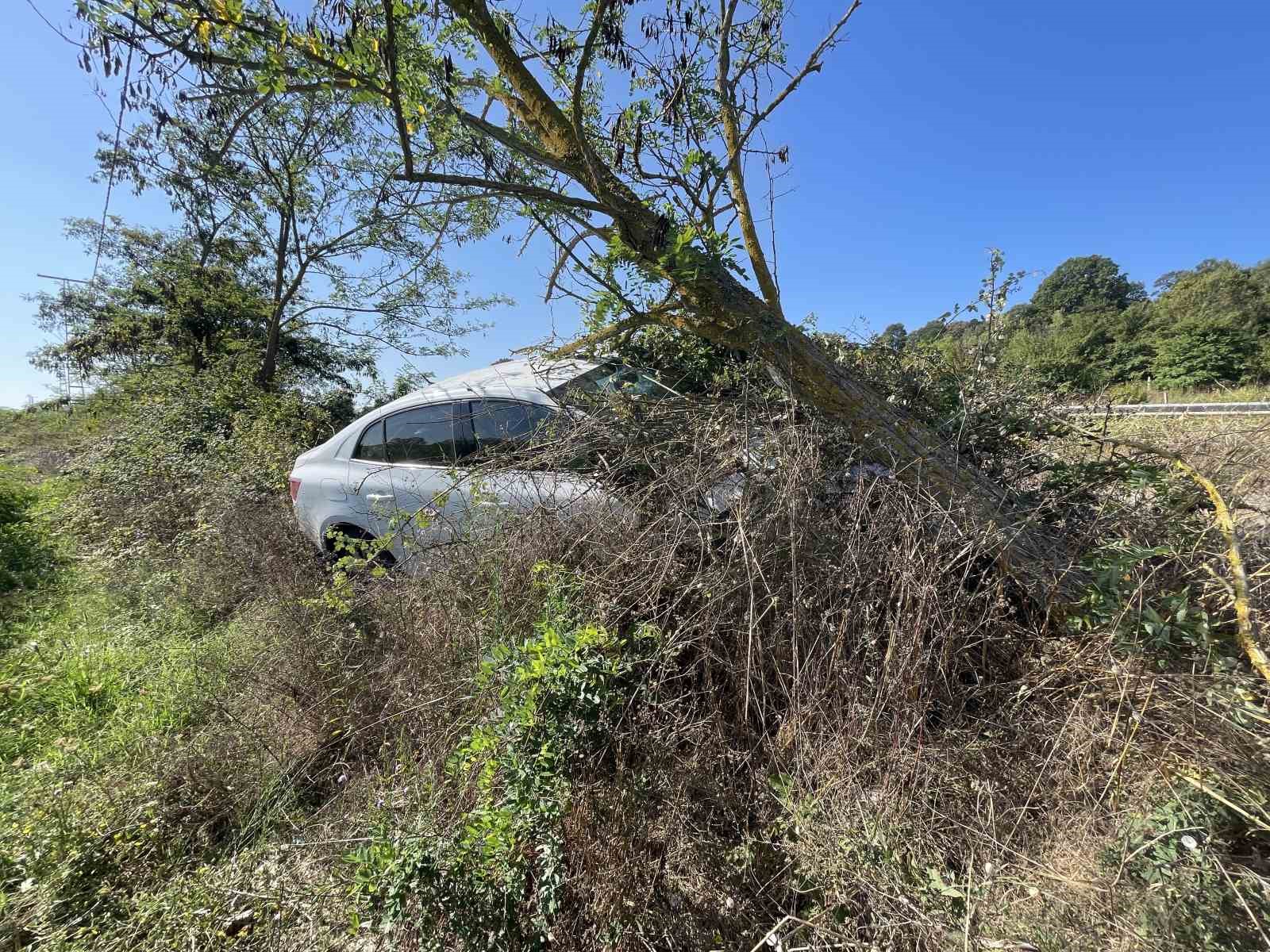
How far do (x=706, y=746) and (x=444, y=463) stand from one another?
2670mm

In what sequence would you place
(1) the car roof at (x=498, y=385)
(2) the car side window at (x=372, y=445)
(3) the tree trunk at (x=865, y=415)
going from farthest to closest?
(2) the car side window at (x=372, y=445) < (1) the car roof at (x=498, y=385) < (3) the tree trunk at (x=865, y=415)

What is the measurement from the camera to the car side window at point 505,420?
3.13 meters

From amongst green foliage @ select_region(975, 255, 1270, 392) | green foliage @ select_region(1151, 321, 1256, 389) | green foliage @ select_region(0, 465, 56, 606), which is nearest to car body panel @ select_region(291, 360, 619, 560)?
green foliage @ select_region(0, 465, 56, 606)

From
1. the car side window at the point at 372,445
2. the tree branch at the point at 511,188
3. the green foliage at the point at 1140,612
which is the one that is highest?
the tree branch at the point at 511,188

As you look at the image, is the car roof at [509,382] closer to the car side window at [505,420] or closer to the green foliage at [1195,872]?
the car side window at [505,420]

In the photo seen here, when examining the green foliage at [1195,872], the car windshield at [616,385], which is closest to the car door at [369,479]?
the car windshield at [616,385]

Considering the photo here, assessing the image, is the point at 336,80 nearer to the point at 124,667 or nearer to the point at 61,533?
the point at 124,667

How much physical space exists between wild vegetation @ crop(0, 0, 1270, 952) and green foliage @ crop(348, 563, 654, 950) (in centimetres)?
1

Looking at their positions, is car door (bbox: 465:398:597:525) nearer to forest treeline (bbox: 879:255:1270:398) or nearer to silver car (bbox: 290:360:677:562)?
silver car (bbox: 290:360:677:562)

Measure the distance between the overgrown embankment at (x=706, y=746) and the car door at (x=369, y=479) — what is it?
1.07 metres

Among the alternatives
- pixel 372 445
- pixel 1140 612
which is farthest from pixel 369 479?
pixel 1140 612

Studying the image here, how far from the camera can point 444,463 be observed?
3555 mm

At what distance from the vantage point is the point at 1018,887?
1398mm

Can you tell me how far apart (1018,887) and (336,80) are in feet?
14.8
